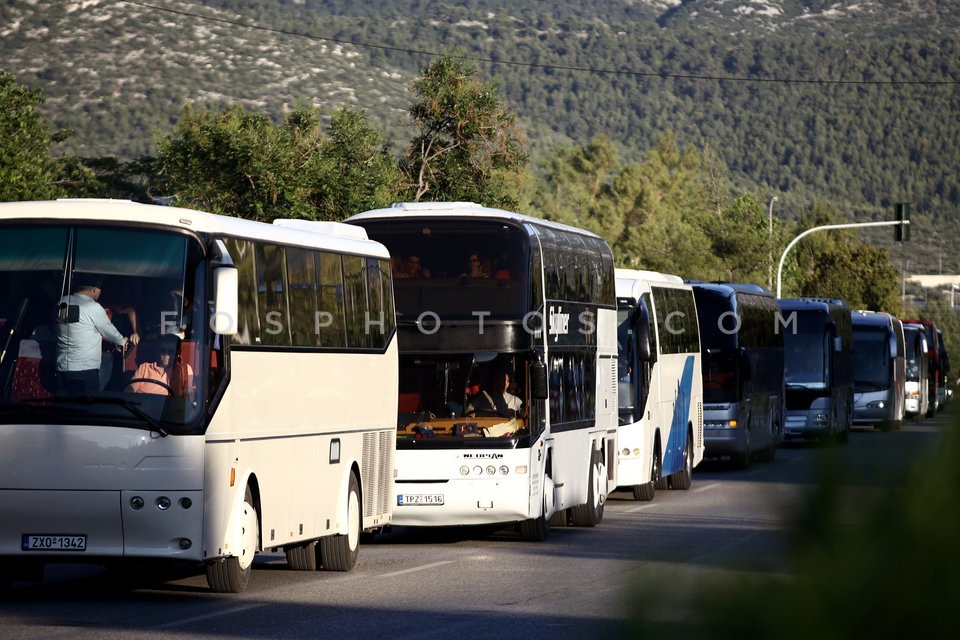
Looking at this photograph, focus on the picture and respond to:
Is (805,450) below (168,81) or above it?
below

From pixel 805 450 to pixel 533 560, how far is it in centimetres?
1428

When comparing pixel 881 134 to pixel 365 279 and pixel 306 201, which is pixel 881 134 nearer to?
pixel 306 201

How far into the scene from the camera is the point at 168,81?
13762 cm

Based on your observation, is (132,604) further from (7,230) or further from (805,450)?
(805,450)

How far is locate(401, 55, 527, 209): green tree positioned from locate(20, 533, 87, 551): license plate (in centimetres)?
2771

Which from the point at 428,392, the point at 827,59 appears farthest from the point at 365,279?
the point at 827,59

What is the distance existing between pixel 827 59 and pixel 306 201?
6561 inches

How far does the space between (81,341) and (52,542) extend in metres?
1.43

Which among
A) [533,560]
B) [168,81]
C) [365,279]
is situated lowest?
[533,560]

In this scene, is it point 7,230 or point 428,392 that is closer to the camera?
point 7,230

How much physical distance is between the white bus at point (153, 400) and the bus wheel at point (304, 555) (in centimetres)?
129

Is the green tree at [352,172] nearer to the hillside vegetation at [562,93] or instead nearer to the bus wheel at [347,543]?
the bus wheel at [347,543]

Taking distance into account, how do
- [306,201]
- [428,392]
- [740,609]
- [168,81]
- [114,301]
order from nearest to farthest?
→ [740,609] → [114,301] → [428,392] → [306,201] → [168,81]

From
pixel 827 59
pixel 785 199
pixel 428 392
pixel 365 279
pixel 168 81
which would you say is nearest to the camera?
pixel 365 279
